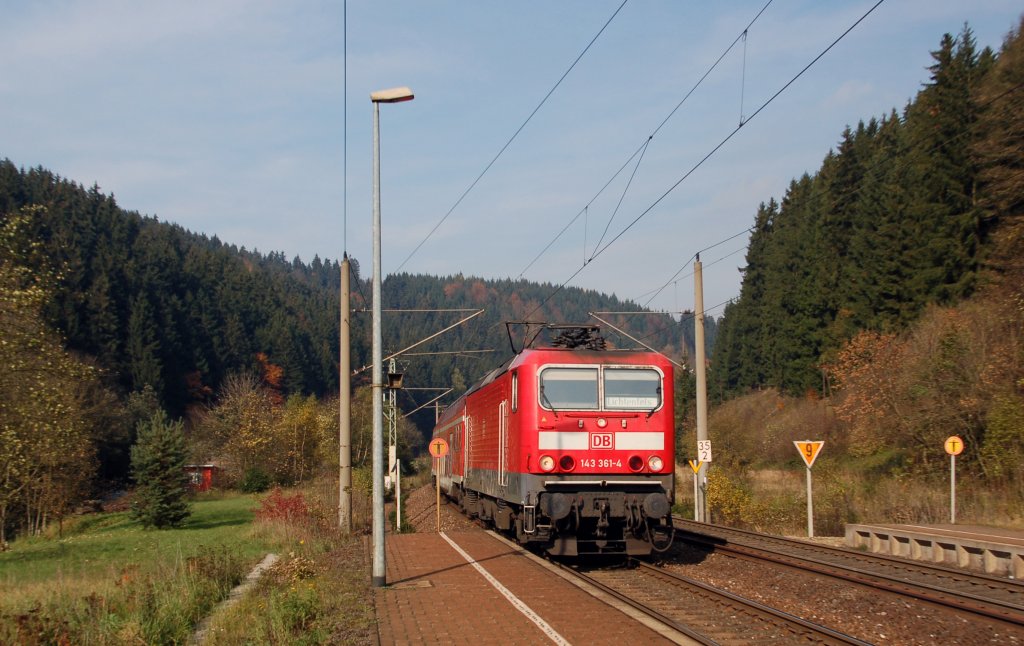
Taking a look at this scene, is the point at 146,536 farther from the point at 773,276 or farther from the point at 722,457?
the point at 773,276

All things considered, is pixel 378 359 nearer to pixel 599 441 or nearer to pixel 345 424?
pixel 599 441

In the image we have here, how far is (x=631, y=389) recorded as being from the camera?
14.3 m

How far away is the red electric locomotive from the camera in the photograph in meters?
13.7

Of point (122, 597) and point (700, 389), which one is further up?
point (700, 389)

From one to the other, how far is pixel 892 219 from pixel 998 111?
16.3m

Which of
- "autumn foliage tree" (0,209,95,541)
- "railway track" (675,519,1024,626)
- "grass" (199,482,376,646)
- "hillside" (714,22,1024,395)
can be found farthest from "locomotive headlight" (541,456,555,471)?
"hillside" (714,22,1024,395)

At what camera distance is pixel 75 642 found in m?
9.49

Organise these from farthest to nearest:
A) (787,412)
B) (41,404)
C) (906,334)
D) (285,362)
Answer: (285,362)
(787,412)
(906,334)
(41,404)

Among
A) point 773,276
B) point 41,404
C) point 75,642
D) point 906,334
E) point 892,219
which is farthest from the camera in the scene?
point 773,276

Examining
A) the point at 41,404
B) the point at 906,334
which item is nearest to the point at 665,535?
the point at 41,404

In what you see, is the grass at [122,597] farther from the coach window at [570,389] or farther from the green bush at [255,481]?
the green bush at [255,481]

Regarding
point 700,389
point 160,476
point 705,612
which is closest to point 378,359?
point 705,612

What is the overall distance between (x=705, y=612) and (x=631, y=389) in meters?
4.66

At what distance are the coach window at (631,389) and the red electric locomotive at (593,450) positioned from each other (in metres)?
0.02
